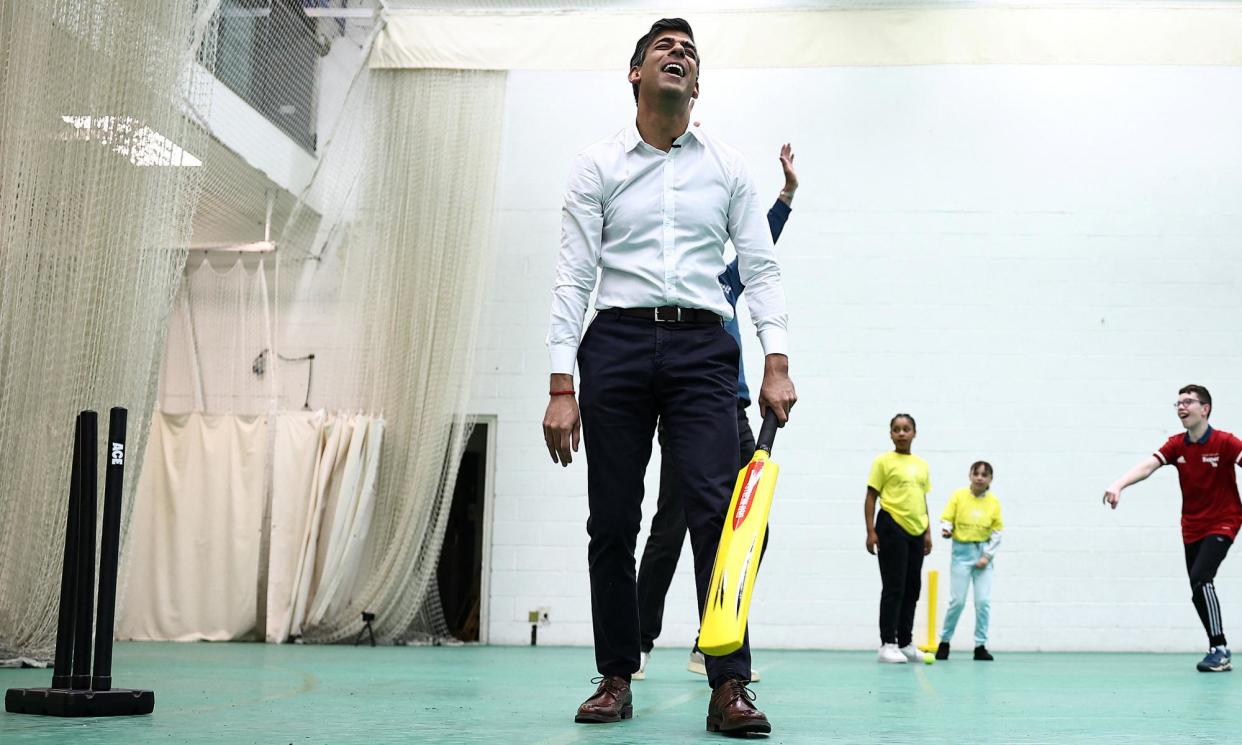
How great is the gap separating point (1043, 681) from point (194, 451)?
566 centimetres

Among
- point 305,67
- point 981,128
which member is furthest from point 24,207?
point 981,128

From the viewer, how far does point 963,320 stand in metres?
9.04

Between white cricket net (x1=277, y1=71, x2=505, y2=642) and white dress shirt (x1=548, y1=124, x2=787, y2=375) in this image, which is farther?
white cricket net (x1=277, y1=71, x2=505, y2=642)

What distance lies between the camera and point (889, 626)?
274 inches

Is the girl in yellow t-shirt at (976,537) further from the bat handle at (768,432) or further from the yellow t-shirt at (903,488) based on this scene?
the bat handle at (768,432)

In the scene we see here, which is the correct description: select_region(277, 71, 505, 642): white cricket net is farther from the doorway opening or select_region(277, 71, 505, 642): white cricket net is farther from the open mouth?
the open mouth

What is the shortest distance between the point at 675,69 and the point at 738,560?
1.10m

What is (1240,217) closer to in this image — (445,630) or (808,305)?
(808,305)

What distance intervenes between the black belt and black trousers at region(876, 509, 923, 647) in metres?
4.42

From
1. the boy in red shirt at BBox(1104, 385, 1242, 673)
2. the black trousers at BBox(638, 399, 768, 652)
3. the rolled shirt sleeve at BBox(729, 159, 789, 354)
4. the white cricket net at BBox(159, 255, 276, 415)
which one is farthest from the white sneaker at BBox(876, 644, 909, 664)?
the rolled shirt sleeve at BBox(729, 159, 789, 354)

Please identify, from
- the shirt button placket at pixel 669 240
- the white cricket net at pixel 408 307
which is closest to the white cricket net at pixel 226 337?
the white cricket net at pixel 408 307

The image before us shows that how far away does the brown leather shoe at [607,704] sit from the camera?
2885 mm

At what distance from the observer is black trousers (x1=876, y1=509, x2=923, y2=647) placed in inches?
273

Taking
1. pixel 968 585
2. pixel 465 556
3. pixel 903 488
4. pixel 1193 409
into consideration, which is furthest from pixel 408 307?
pixel 1193 409
